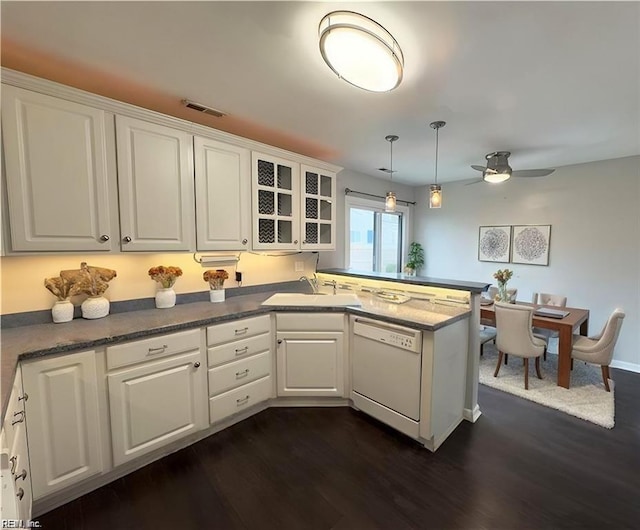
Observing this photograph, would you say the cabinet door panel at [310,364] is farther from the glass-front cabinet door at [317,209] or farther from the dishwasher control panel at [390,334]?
the glass-front cabinet door at [317,209]

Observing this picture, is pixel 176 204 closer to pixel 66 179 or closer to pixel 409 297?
pixel 66 179

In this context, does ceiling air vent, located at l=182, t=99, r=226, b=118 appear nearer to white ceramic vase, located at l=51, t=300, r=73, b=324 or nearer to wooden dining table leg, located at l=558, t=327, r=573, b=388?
white ceramic vase, located at l=51, t=300, r=73, b=324

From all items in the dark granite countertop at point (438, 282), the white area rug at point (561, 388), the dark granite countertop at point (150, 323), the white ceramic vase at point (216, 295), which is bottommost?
the white area rug at point (561, 388)

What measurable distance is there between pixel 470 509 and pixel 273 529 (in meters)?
1.09

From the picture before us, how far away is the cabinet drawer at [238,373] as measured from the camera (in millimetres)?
2174

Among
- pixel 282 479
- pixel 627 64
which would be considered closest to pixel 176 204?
pixel 282 479

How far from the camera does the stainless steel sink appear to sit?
101 inches

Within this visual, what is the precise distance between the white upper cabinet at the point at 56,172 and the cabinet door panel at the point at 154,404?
2.79 ft

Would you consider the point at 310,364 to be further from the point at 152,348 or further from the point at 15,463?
the point at 15,463

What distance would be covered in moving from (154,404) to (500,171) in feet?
12.0

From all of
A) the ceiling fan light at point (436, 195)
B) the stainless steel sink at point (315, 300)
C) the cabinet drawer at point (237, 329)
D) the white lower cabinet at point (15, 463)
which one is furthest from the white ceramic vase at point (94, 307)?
the ceiling fan light at point (436, 195)

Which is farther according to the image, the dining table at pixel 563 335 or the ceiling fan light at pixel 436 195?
the dining table at pixel 563 335

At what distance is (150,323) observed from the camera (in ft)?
6.39

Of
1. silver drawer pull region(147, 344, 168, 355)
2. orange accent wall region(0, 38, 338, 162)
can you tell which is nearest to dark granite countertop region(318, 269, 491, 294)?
orange accent wall region(0, 38, 338, 162)
